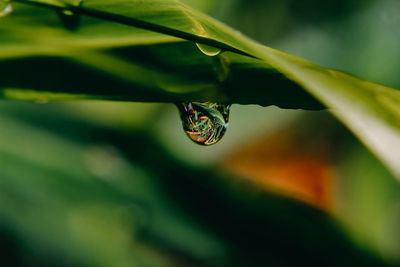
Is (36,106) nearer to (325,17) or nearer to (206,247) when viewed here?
→ (206,247)

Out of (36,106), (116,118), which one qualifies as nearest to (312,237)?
(116,118)

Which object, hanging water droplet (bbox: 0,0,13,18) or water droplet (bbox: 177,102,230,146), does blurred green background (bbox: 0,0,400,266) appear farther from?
hanging water droplet (bbox: 0,0,13,18)

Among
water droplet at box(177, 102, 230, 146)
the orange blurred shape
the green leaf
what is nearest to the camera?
the green leaf

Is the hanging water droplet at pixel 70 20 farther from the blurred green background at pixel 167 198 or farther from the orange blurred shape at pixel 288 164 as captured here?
the orange blurred shape at pixel 288 164

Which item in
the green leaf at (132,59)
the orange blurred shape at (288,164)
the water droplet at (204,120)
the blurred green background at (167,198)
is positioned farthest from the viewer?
the orange blurred shape at (288,164)

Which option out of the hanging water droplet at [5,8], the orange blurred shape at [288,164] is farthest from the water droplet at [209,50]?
the orange blurred shape at [288,164]

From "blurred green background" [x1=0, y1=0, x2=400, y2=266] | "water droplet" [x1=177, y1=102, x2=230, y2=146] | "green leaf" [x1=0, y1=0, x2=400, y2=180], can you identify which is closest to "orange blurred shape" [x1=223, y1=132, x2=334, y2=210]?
"blurred green background" [x1=0, y1=0, x2=400, y2=266]
